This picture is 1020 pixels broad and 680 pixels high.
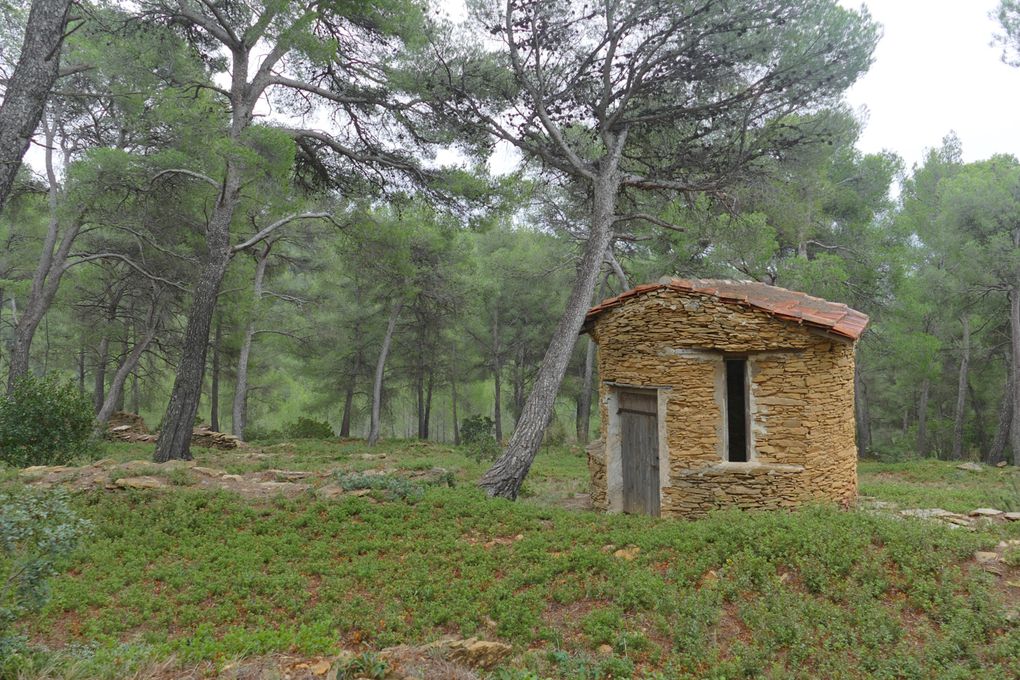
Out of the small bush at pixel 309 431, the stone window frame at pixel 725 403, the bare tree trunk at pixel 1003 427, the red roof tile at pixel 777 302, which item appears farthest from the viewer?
the small bush at pixel 309 431

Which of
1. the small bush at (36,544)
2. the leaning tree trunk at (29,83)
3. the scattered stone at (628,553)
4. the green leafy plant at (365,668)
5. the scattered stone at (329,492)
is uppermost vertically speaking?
the leaning tree trunk at (29,83)

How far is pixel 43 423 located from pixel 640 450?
1060 cm

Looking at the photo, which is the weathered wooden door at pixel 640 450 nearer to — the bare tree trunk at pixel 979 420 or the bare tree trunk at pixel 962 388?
the bare tree trunk at pixel 962 388

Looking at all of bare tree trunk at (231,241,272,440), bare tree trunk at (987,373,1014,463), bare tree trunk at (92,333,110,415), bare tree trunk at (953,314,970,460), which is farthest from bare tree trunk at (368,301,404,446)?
bare tree trunk at (987,373,1014,463)

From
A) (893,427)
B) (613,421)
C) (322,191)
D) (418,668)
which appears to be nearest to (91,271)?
(322,191)

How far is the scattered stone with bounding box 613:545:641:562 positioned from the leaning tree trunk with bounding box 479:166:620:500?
2650mm

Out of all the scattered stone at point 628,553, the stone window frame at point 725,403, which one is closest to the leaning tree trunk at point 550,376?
the stone window frame at point 725,403

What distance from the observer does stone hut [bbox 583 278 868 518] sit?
7.62 meters

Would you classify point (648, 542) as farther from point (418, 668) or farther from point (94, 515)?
point (94, 515)

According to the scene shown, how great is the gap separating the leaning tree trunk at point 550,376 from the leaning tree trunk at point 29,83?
23.0ft

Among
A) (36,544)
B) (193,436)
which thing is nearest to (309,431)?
(193,436)

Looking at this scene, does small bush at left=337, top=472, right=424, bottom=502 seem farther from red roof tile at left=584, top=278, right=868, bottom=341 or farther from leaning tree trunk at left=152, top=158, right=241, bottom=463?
red roof tile at left=584, top=278, right=868, bottom=341

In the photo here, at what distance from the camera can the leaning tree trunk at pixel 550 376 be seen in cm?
902

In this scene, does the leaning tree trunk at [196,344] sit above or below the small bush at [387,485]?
above
